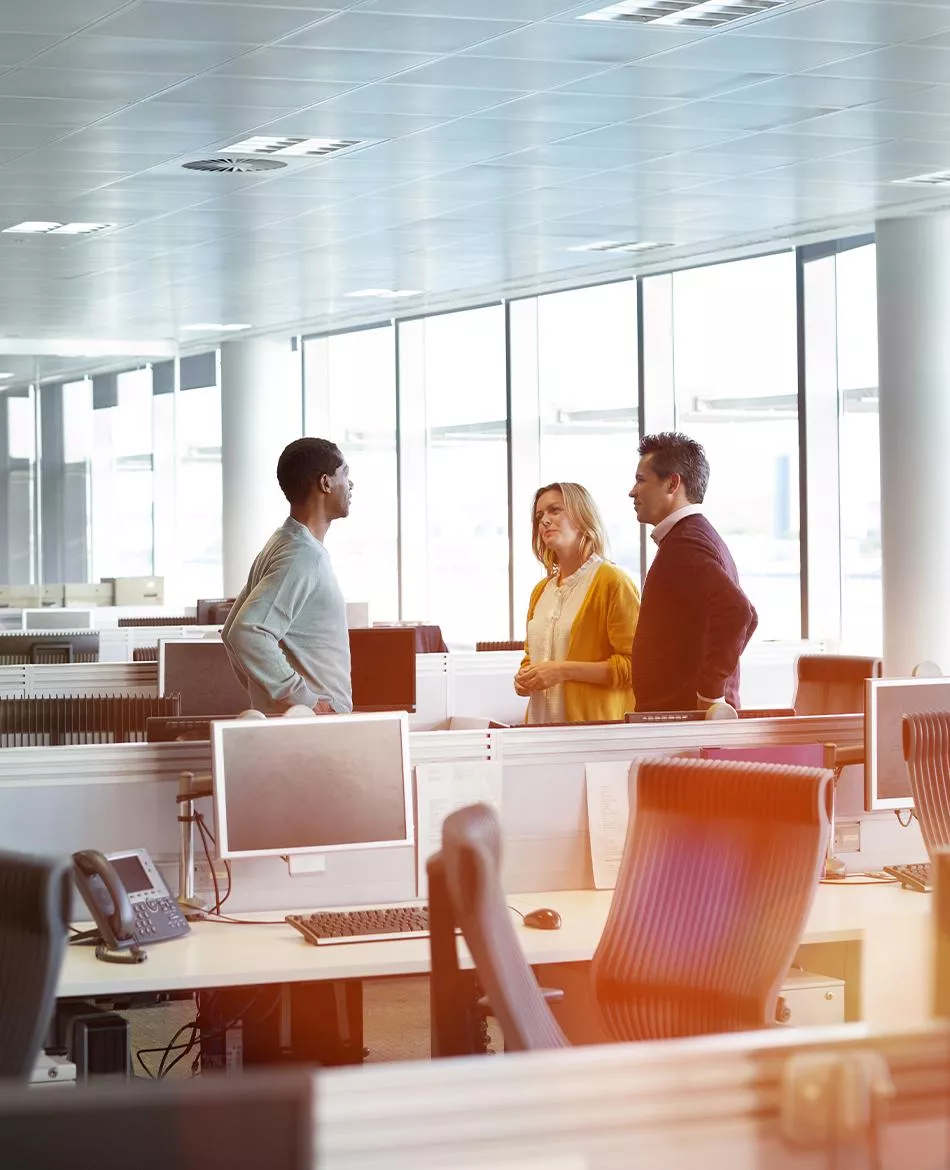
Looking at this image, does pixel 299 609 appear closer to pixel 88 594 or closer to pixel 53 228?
pixel 53 228

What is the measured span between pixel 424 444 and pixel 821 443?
14.9ft

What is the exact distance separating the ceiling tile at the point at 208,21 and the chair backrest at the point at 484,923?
12.4 feet

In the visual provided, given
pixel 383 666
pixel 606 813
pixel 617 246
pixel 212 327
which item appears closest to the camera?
pixel 606 813

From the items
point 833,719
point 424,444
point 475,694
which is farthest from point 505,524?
point 833,719

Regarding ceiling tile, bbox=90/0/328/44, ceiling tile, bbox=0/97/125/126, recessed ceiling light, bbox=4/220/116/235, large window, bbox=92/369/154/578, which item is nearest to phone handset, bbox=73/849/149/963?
ceiling tile, bbox=90/0/328/44

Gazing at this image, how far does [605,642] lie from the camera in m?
4.21

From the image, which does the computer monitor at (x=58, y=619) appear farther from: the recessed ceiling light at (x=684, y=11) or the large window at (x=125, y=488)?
the large window at (x=125, y=488)

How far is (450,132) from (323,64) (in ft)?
3.67

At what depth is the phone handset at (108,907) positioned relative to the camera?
2.94 metres

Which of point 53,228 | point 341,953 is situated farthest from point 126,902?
point 53,228

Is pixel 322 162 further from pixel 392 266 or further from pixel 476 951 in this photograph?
pixel 476 951

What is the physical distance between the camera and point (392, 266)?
417 inches

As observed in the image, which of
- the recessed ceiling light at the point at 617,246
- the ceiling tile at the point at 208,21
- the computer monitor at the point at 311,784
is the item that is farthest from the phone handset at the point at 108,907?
the recessed ceiling light at the point at 617,246

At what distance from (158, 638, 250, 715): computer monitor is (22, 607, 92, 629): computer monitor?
3393 mm
